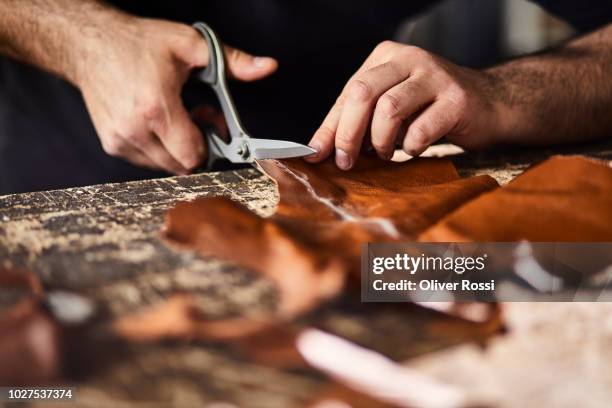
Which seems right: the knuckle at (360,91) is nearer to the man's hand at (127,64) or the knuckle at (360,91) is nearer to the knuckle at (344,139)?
the knuckle at (344,139)

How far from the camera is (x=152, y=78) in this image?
1228mm

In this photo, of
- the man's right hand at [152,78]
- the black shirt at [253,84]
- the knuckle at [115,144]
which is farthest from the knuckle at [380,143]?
the black shirt at [253,84]

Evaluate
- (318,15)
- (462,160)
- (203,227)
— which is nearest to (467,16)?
(318,15)

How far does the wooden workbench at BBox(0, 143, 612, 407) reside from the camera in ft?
1.56

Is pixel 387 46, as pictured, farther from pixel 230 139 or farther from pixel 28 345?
pixel 28 345

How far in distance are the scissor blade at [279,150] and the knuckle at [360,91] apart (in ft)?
0.35

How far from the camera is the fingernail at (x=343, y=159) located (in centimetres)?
100

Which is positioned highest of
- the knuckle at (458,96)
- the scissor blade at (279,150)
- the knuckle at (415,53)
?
the knuckle at (415,53)

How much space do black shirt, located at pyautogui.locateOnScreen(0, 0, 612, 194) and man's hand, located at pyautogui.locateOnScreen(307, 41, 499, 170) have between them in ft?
2.04

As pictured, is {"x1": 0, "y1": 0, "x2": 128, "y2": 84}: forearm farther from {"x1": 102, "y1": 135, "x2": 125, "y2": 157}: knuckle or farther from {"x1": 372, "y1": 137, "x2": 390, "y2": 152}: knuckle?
{"x1": 372, "y1": 137, "x2": 390, "y2": 152}: knuckle

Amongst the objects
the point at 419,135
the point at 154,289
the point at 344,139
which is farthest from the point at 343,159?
the point at 154,289

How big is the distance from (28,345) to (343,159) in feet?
1.92

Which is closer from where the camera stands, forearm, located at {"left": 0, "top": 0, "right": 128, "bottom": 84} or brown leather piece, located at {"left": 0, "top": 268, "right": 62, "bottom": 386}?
brown leather piece, located at {"left": 0, "top": 268, "right": 62, "bottom": 386}

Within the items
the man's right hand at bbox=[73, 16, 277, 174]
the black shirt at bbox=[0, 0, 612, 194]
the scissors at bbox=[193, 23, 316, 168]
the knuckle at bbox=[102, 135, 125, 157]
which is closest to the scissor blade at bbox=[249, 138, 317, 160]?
the scissors at bbox=[193, 23, 316, 168]
